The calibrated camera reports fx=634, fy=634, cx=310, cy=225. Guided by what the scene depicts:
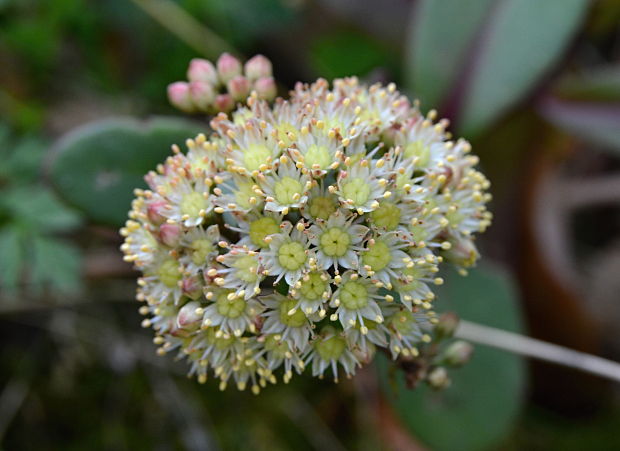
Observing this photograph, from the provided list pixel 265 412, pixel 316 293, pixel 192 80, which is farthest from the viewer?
pixel 265 412

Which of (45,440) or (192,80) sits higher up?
(192,80)

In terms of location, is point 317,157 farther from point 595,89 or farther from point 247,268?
point 595,89

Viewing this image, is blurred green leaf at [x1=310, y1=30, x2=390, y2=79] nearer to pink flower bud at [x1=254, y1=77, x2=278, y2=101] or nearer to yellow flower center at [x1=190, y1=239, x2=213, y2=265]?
pink flower bud at [x1=254, y1=77, x2=278, y2=101]

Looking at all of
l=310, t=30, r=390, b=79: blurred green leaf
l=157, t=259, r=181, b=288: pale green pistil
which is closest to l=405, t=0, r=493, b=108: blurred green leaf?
l=310, t=30, r=390, b=79: blurred green leaf

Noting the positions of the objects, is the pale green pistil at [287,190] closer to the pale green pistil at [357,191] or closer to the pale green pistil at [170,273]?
the pale green pistil at [357,191]

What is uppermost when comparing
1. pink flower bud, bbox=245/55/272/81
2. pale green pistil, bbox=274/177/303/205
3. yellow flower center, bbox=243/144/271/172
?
pink flower bud, bbox=245/55/272/81

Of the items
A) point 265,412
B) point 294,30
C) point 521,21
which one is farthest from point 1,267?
point 521,21

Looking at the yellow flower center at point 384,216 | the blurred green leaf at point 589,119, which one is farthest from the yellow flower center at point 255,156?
the blurred green leaf at point 589,119

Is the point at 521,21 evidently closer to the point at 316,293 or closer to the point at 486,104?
the point at 486,104
